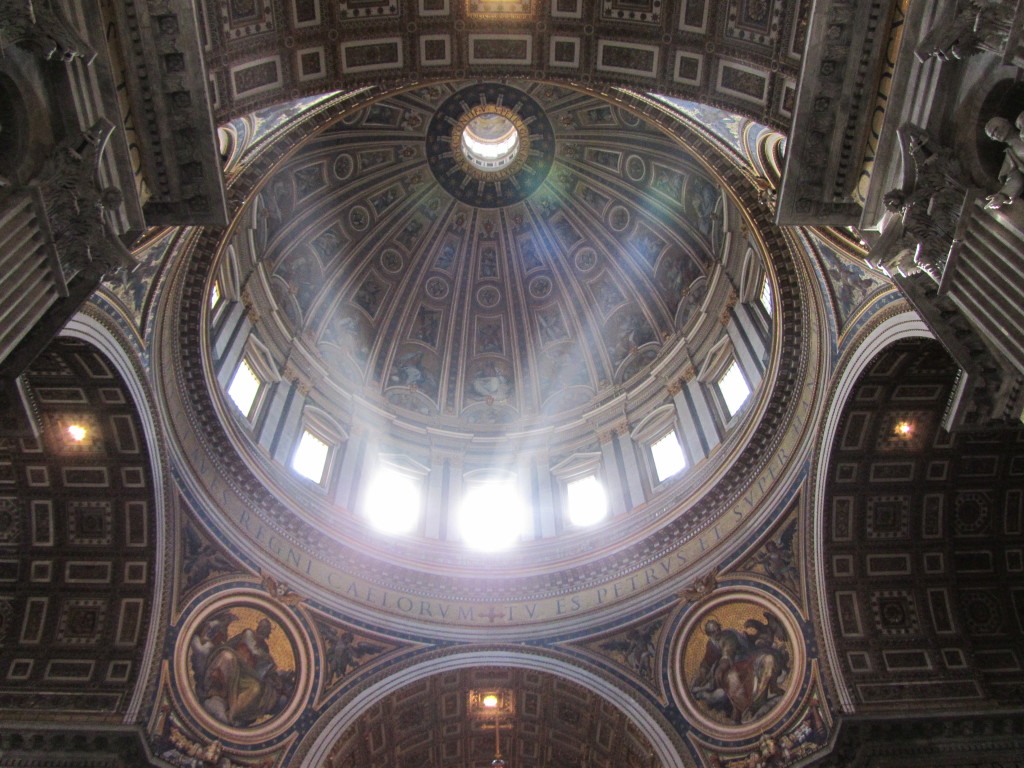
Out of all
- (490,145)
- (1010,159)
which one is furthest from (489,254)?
(1010,159)

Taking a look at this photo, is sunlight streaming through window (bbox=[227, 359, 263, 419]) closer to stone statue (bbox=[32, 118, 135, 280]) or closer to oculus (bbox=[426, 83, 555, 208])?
stone statue (bbox=[32, 118, 135, 280])

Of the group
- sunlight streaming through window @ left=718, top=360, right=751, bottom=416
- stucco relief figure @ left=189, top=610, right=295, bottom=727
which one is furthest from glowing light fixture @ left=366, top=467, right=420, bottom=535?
sunlight streaming through window @ left=718, top=360, right=751, bottom=416

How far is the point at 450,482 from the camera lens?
24.8 meters

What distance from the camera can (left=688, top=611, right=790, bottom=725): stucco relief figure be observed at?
56.9 ft

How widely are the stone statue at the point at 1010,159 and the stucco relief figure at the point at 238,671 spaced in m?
15.6

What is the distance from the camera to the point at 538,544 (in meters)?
22.1

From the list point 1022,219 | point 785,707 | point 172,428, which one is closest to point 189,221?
point 172,428

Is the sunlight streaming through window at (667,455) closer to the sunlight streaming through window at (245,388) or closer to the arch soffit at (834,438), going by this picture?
the arch soffit at (834,438)

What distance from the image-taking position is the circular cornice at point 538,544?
16562 mm

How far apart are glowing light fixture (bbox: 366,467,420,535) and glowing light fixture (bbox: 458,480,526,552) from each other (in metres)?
1.40

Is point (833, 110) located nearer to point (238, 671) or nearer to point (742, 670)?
point (742, 670)

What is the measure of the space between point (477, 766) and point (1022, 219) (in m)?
18.6

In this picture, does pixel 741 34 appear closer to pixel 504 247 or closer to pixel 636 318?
pixel 636 318

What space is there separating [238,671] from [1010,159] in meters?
16.2
